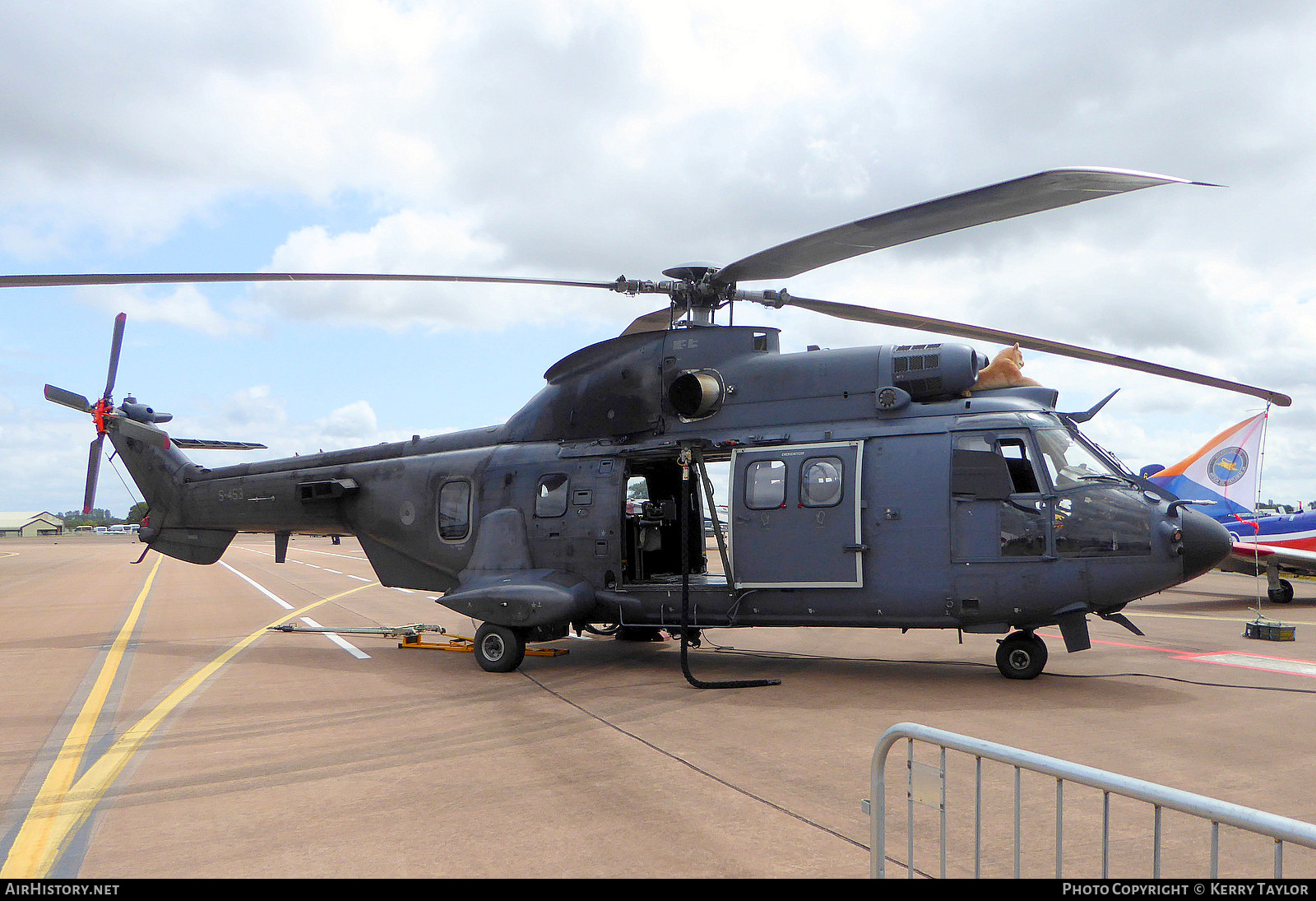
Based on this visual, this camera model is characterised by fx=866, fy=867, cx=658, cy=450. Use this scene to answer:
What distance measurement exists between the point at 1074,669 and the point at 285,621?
13643mm

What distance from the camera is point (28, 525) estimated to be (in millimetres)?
149625

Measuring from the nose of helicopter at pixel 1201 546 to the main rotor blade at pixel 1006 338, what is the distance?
58.1 inches

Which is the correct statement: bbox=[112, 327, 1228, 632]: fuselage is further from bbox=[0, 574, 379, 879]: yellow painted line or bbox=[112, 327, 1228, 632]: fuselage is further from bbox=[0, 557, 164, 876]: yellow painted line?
bbox=[0, 557, 164, 876]: yellow painted line

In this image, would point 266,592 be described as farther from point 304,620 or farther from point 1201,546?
point 1201,546

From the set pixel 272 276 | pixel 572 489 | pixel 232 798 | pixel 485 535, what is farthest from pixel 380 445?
pixel 232 798

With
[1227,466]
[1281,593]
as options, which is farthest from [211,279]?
[1281,593]

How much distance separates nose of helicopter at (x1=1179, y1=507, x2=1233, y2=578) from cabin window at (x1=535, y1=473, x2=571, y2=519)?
691cm

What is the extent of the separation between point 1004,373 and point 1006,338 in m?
0.79

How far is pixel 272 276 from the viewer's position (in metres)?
8.79

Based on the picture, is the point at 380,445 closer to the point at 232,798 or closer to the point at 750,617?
the point at 750,617

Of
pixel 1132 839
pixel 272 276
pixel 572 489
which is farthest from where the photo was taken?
pixel 572 489

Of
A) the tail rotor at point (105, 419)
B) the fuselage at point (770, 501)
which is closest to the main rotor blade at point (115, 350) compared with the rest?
the tail rotor at point (105, 419)

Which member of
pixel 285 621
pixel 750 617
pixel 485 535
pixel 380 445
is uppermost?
pixel 380 445

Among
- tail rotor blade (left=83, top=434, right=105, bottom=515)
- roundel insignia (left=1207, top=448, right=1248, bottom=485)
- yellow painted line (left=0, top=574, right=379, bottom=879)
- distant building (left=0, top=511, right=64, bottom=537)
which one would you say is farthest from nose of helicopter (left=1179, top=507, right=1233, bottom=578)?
distant building (left=0, top=511, right=64, bottom=537)
